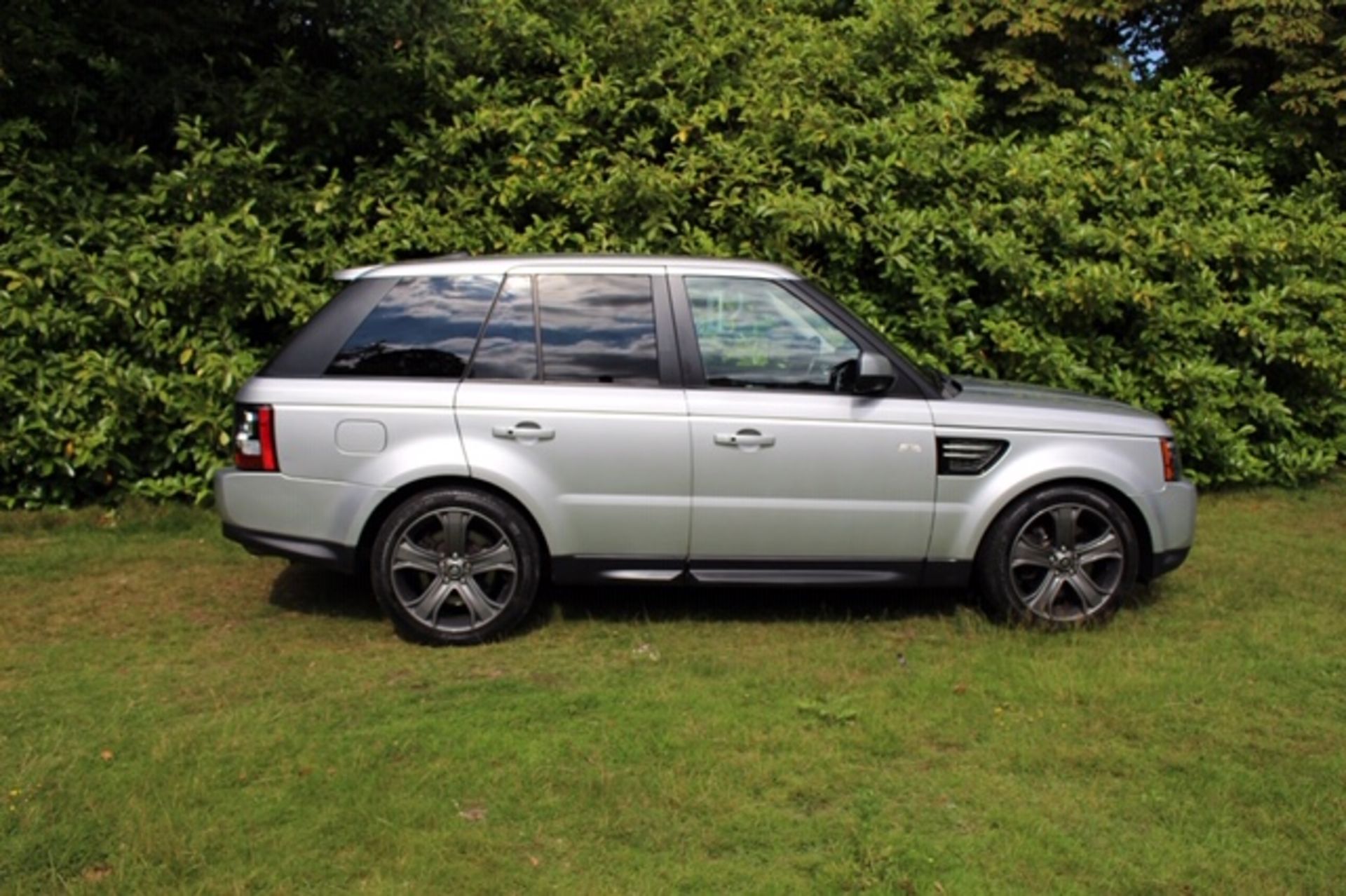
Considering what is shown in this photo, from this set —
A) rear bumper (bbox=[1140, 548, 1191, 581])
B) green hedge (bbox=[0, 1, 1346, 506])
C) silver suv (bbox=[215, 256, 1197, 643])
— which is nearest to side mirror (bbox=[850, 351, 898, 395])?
silver suv (bbox=[215, 256, 1197, 643])

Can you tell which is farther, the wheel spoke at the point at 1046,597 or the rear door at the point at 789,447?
the wheel spoke at the point at 1046,597

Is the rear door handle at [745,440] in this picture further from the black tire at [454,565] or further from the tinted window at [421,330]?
the tinted window at [421,330]

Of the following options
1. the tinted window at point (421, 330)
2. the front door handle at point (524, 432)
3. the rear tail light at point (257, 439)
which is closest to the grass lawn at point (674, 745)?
the rear tail light at point (257, 439)

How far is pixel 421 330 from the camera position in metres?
5.78

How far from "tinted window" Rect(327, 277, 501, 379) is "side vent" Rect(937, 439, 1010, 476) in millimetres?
2122

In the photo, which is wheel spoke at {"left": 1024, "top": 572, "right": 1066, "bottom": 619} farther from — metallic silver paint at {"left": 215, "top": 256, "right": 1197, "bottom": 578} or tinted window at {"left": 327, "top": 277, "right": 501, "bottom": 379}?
tinted window at {"left": 327, "top": 277, "right": 501, "bottom": 379}

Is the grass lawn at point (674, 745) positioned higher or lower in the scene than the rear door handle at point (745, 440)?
lower

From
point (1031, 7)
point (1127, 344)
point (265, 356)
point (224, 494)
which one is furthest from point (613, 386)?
point (1031, 7)

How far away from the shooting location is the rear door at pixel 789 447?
5.66 meters

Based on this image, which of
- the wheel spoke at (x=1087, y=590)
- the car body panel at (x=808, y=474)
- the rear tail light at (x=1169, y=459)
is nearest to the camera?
the car body panel at (x=808, y=474)

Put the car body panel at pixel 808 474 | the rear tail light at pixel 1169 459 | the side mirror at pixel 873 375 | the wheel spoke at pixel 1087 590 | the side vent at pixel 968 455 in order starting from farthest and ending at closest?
the rear tail light at pixel 1169 459, the wheel spoke at pixel 1087 590, the side vent at pixel 968 455, the car body panel at pixel 808 474, the side mirror at pixel 873 375

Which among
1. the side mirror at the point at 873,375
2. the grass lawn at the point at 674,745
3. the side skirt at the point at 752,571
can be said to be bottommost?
the grass lawn at the point at 674,745

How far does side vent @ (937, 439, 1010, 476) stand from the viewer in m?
5.76

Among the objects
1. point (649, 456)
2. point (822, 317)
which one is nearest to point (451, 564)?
point (649, 456)
